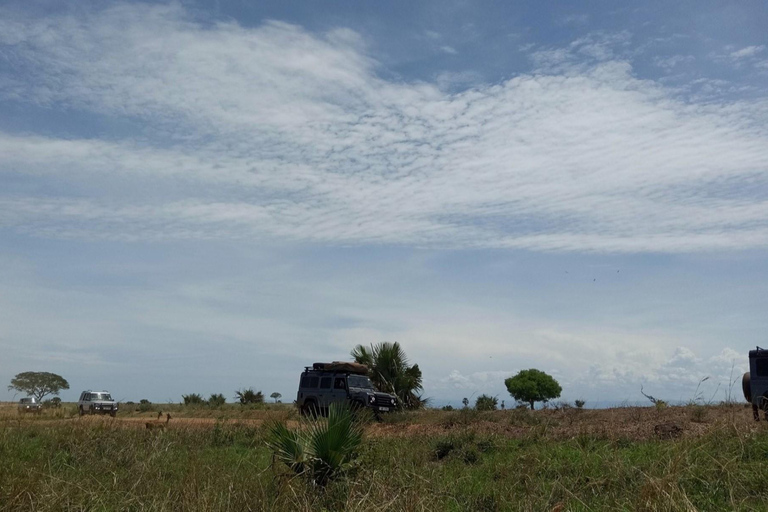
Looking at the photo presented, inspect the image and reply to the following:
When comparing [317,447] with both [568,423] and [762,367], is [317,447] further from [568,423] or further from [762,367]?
[762,367]

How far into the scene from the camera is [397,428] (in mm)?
22516

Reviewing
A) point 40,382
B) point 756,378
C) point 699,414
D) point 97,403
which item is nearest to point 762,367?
point 756,378

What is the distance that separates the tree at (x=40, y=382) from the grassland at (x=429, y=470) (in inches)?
2365

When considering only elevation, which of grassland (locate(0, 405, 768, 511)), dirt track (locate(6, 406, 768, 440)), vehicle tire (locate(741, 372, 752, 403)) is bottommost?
grassland (locate(0, 405, 768, 511))

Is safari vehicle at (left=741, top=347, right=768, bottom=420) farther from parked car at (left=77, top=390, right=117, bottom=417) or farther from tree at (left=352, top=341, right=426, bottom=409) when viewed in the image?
parked car at (left=77, top=390, right=117, bottom=417)

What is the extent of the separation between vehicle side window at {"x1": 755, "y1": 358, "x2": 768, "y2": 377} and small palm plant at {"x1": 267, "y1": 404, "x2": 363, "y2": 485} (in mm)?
13725

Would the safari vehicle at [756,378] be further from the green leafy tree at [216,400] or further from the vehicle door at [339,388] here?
the green leafy tree at [216,400]

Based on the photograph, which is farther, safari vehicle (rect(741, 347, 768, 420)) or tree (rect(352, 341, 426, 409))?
tree (rect(352, 341, 426, 409))

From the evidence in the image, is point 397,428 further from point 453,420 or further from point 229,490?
point 229,490

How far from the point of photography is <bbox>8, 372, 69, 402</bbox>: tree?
7231cm

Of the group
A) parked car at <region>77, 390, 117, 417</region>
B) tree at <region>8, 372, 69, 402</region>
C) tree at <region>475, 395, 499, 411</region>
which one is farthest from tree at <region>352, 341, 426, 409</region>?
tree at <region>8, 372, 69, 402</region>

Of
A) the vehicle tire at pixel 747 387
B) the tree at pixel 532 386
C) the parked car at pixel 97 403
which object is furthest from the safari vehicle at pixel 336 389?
the tree at pixel 532 386

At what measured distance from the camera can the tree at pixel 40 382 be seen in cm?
7231

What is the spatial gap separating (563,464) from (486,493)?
280cm
